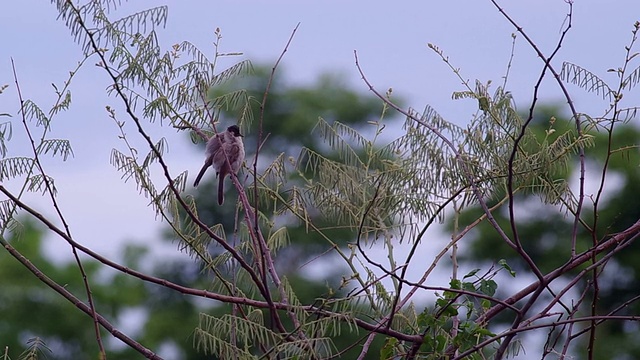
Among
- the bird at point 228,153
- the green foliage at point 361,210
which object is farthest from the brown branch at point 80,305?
the bird at point 228,153

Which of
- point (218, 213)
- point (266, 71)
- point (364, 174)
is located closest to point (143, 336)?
point (218, 213)

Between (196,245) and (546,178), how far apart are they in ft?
3.38

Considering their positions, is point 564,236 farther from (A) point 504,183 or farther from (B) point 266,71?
(A) point 504,183

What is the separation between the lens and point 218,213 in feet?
52.7

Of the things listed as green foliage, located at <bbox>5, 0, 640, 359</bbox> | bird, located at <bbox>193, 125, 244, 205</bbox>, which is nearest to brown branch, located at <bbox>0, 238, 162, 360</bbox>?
green foliage, located at <bbox>5, 0, 640, 359</bbox>

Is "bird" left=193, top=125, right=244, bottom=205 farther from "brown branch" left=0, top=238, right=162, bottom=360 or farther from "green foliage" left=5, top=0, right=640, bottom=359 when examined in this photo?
"brown branch" left=0, top=238, right=162, bottom=360

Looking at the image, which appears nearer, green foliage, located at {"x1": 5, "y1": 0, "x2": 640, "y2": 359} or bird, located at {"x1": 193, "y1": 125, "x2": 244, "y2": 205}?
green foliage, located at {"x1": 5, "y1": 0, "x2": 640, "y2": 359}

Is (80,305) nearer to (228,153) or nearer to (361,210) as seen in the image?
(361,210)

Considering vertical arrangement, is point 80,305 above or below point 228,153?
below

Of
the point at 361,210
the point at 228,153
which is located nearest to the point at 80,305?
the point at 361,210

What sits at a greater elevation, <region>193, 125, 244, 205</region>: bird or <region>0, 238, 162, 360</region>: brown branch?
<region>193, 125, 244, 205</region>: bird

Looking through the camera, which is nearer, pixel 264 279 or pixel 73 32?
pixel 264 279

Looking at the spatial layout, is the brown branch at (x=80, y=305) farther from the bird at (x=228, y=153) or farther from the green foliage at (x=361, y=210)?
the bird at (x=228, y=153)

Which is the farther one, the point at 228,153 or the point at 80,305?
the point at 228,153
